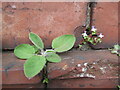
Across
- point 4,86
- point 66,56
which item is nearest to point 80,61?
point 66,56

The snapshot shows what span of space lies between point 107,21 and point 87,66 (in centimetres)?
26

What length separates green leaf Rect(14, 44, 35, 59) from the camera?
775 mm

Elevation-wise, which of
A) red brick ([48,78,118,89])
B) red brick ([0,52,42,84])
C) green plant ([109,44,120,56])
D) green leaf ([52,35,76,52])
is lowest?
red brick ([48,78,118,89])

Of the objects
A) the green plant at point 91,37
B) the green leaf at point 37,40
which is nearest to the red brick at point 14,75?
the green leaf at point 37,40

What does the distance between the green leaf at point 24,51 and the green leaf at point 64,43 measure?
10cm

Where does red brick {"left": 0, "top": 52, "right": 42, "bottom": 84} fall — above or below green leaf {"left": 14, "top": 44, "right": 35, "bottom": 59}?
below

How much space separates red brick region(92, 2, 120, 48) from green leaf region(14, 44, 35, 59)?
326 millimetres

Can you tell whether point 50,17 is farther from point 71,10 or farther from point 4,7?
point 4,7

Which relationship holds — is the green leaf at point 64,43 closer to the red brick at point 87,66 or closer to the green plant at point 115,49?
the red brick at point 87,66

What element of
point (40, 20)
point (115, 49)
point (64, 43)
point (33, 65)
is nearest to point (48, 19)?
point (40, 20)

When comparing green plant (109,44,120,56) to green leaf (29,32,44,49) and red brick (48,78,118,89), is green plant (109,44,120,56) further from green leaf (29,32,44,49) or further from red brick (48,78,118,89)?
green leaf (29,32,44,49)

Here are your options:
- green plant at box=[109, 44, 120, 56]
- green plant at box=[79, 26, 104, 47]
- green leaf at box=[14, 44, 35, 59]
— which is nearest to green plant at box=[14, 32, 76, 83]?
green leaf at box=[14, 44, 35, 59]

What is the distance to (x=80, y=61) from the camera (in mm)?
800

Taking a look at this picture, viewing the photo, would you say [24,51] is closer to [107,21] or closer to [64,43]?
[64,43]
